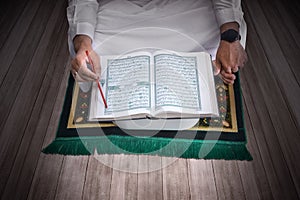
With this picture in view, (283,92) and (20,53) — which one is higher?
(20,53)

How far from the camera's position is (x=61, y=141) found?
999 mm

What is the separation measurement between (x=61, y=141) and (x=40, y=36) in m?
0.87

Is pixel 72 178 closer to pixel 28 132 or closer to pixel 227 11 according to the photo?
pixel 28 132

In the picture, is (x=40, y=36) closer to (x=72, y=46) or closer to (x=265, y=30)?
(x=72, y=46)

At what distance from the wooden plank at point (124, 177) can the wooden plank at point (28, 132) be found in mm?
374

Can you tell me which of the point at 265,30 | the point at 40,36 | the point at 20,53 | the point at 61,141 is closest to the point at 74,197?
the point at 61,141

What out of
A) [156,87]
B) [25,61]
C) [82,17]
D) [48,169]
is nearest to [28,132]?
[48,169]

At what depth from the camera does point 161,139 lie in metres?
0.94

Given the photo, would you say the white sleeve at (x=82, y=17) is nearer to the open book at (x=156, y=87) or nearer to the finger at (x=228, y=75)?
the open book at (x=156, y=87)

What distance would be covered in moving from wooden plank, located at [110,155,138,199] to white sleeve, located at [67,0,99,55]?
54cm

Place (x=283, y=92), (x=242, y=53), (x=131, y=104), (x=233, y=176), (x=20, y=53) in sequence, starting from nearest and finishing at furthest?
(x=131, y=104) → (x=242, y=53) → (x=233, y=176) → (x=283, y=92) → (x=20, y=53)

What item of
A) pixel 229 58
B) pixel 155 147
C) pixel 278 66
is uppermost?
pixel 278 66

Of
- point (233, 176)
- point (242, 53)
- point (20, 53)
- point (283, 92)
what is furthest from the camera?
point (20, 53)

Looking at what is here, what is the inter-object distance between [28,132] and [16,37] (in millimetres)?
776
